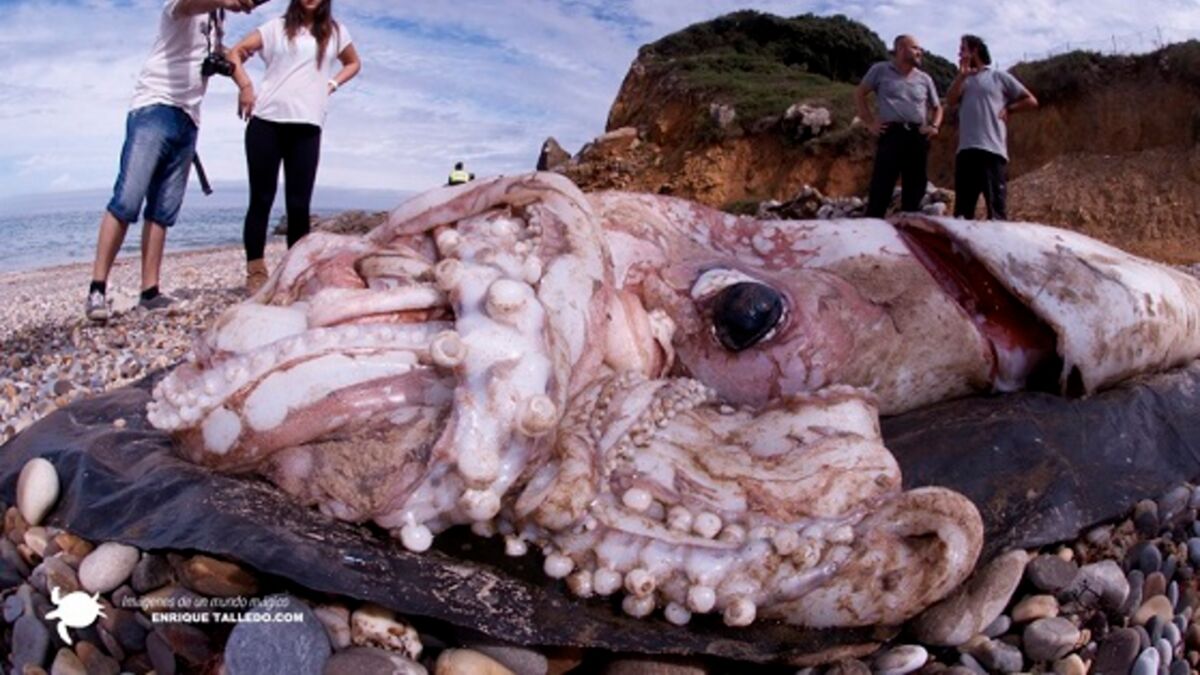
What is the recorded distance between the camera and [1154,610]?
302 cm

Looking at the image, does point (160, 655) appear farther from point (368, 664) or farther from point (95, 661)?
point (368, 664)

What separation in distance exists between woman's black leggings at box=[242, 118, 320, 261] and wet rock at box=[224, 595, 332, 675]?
4.60m

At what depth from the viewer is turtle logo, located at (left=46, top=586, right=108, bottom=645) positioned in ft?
8.69

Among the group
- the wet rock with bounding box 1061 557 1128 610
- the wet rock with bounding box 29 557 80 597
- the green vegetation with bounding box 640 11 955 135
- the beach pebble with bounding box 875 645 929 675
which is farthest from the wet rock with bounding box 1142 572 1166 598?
the green vegetation with bounding box 640 11 955 135

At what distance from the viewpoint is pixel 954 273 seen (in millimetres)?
3736

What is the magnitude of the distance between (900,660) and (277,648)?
146cm

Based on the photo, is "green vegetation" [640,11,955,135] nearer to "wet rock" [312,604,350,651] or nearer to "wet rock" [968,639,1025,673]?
"wet rock" [968,639,1025,673]

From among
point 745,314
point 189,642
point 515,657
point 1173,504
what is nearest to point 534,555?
point 515,657

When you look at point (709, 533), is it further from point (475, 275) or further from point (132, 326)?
point (132, 326)

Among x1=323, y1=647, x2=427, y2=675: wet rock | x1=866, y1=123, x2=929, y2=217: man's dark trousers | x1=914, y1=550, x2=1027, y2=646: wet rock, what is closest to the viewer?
x1=323, y1=647, x2=427, y2=675: wet rock

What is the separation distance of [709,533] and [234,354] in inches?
52.0

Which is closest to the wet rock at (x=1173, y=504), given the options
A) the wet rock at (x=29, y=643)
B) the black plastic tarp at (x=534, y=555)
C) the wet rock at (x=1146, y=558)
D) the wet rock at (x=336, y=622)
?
the black plastic tarp at (x=534, y=555)

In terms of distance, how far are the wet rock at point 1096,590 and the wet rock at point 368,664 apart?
1811mm

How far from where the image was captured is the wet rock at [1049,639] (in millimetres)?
2699
